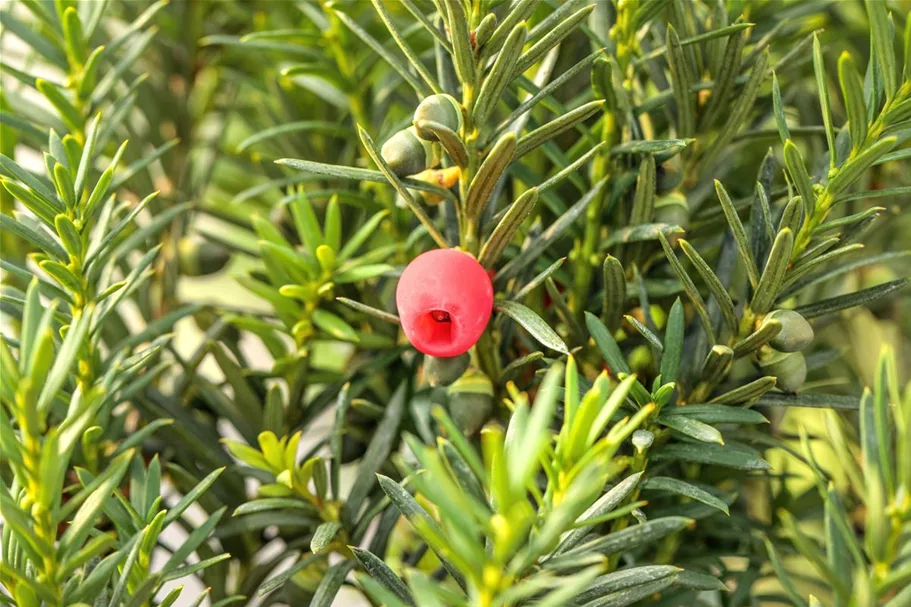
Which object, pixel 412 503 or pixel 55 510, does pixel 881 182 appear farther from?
pixel 55 510

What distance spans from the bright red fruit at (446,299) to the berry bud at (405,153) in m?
0.04

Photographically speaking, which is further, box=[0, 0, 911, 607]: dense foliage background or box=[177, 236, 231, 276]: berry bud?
box=[177, 236, 231, 276]: berry bud

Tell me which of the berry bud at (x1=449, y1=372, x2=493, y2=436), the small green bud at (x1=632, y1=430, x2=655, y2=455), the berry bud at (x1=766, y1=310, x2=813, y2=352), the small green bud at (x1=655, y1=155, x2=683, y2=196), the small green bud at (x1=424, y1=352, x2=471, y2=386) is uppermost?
the small green bud at (x1=655, y1=155, x2=683, y2=196)

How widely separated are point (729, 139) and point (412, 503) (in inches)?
9.2

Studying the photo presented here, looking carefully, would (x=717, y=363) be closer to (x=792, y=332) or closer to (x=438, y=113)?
(x=792, y=332)

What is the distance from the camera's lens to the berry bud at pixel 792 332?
347mm

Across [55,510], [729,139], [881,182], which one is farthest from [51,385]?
[881,182]

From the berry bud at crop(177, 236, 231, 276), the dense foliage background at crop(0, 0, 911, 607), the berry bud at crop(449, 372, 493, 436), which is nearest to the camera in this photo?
the dense foliage background at crop(0, 0, 911, 607)

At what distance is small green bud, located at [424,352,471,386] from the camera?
387 mm

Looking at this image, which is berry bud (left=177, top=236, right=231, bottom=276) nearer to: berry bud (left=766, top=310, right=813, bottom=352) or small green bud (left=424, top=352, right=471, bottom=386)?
small green bud (left=424, top=352, right=471, bottom=386)

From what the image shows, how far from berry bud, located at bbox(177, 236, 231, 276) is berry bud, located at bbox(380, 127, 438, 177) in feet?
0.91

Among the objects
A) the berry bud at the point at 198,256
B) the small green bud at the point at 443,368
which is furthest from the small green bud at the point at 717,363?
the berry bud at the point at 198,256

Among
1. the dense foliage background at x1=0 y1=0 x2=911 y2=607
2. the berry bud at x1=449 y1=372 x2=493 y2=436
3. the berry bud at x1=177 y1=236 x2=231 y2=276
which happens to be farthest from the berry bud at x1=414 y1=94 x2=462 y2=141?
the berry bud at x1=177 y1=236 x2=231 y2=276

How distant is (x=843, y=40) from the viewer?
62 centimetres
